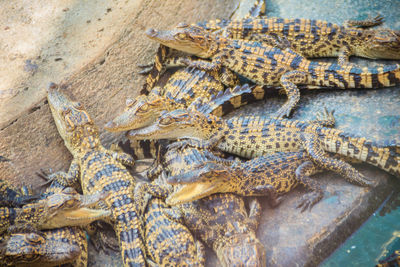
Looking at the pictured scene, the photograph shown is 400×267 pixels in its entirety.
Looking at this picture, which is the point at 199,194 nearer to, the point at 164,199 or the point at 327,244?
the point at 164,199

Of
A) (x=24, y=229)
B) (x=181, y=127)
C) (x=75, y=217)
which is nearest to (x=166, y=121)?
(x=181, y=127)

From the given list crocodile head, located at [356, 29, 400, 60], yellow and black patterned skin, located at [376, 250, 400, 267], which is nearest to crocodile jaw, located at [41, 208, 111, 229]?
yellow and black patterned skin, located at [376, 250, 400, 267]

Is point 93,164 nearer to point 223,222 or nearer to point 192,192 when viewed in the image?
point 192,192

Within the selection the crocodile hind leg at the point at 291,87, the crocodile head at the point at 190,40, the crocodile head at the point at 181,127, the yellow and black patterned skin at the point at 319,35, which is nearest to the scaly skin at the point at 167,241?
the crocodile head at the point at 181,127

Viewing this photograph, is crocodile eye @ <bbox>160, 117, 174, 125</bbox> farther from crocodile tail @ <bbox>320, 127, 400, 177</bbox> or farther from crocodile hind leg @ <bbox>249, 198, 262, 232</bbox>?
crocodile tail @ <bbox>320, 127, 400, 177</bbox>

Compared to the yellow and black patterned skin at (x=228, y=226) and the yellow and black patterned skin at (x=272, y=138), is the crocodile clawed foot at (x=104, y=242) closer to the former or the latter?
the yellow and black patterned skin at (x=228, y=226)

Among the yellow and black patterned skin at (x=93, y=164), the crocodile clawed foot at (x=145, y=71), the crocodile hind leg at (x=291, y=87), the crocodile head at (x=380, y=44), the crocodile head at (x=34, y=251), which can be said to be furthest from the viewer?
the crocodile clawed foot at (x=145, y=71)
